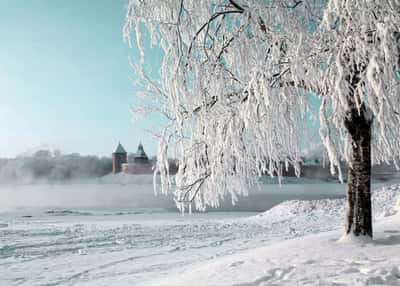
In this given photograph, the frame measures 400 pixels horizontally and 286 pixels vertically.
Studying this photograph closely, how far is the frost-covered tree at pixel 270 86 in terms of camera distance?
12.5ft

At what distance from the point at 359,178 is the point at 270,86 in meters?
1.74

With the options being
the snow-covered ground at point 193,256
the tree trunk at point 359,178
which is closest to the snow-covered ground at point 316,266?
the snow-covered ground at point 193,256

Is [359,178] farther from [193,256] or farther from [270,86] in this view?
[193,256]

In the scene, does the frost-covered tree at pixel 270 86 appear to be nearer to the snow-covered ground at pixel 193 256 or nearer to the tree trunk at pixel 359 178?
the tree trunk at pixel 359 178

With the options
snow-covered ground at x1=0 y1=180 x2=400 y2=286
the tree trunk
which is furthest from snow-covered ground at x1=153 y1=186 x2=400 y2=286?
the tree trunk

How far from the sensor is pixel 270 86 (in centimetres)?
439

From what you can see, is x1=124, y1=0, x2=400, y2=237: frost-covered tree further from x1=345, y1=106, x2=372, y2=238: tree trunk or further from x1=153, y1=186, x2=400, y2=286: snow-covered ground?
x1=153, y1=186, x2=400, y2=286: snow-covered ground

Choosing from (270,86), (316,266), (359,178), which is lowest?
(316,266)

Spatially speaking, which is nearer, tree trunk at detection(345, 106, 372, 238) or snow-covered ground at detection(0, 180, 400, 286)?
snow-covered ground at detection(0, 180, 400, 286)

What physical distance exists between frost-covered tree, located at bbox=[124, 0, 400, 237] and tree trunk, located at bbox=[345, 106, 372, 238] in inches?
0.5

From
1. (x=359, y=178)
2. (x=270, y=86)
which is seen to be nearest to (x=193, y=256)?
(x=359, y=178)

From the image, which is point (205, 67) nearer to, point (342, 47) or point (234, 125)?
point (234, 125)

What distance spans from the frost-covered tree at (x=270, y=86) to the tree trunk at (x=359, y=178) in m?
0.01

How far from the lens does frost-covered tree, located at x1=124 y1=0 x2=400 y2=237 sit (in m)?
3.80
